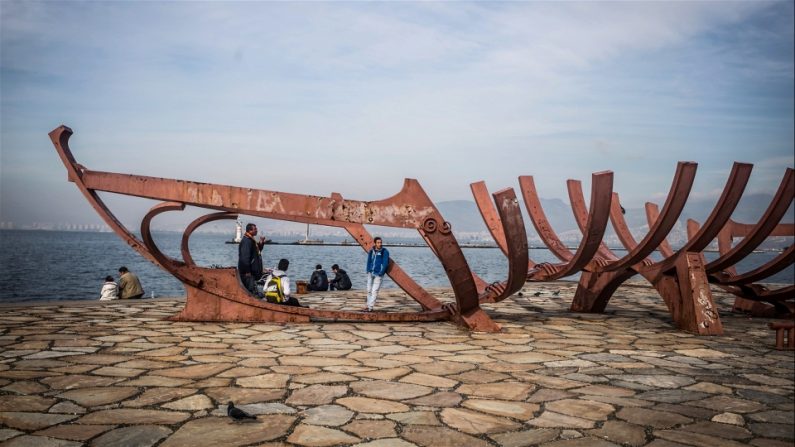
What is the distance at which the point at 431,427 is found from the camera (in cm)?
352

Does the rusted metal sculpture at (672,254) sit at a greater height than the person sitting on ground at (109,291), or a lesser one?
greater

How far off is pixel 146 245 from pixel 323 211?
221 cm

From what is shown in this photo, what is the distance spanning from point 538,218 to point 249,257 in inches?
162

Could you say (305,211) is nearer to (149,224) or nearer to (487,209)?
(149,224)

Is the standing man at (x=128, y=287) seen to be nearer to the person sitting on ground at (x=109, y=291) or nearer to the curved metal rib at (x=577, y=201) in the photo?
the person sitting on ground at (x=109, y=291)

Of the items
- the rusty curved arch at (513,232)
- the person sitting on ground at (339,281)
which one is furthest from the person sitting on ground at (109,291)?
the rusty curved arch at (513,232)

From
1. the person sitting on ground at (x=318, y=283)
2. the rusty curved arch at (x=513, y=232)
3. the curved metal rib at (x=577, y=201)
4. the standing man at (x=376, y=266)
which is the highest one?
the curved metal rib at (x=577, y=201)

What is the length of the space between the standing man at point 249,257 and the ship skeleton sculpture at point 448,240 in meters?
0.68

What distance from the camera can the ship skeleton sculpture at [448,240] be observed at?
6.61m

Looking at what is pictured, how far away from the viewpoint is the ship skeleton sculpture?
6613mm

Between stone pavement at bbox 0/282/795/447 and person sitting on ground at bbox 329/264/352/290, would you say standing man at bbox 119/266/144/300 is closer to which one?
person sitting on ground at bbox 329/264/352/290

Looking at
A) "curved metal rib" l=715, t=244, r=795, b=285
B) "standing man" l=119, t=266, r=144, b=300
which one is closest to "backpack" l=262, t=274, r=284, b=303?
"standing man" l=119, t=266, r=144, b=300

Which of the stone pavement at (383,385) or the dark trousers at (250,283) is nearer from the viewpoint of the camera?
the stone pavement at (383,385)

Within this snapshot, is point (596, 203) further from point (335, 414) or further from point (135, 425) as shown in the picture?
point (135, 425)
